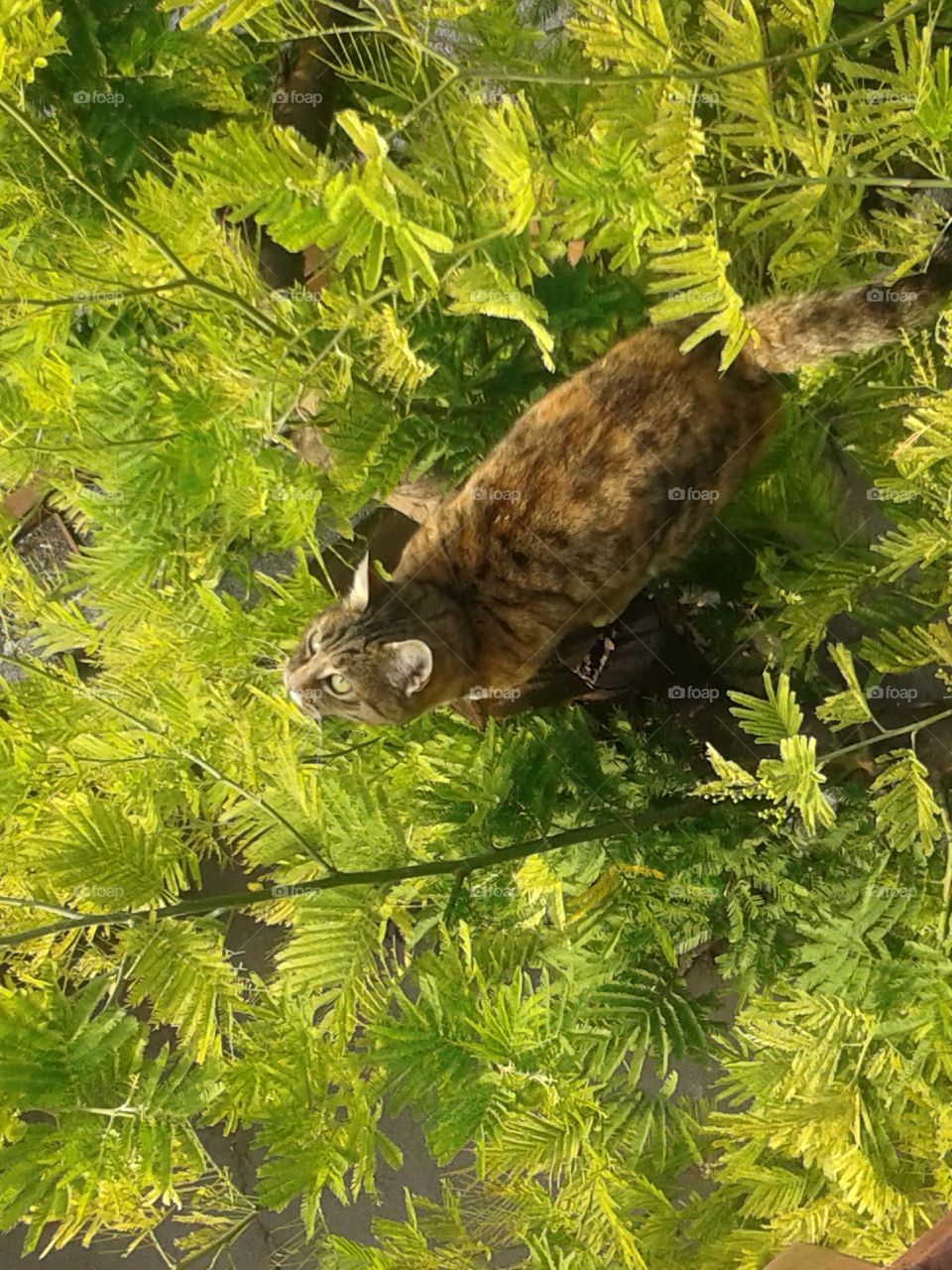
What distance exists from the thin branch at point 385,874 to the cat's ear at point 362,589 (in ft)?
1.17

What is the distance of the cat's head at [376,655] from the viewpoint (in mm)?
1192

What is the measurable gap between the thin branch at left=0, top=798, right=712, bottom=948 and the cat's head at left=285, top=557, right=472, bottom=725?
0.25 m

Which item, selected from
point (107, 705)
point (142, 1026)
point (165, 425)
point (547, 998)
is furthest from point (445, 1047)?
point (165, 425)

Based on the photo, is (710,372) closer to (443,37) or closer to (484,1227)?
(443,37)

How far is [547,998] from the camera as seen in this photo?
1.08 meters

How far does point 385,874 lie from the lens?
95cm

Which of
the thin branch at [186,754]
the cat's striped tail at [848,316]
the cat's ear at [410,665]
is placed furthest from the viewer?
the cat's ear at [410,665]

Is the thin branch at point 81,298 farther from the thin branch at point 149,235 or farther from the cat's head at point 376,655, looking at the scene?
the cat's head at point 376,655

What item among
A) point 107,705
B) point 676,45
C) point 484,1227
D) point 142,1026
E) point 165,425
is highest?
point 676,45

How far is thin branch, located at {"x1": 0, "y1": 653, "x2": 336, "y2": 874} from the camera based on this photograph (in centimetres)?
94

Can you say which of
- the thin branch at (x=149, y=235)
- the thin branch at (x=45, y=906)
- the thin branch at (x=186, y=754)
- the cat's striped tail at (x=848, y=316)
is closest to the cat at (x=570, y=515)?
the cat's striped tail at (x=848, y=316)

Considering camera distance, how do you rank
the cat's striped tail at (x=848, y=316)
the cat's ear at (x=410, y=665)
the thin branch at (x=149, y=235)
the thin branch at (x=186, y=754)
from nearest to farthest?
the thin branch at (x=149, y=235) → the cat's striped tail at (x=848, y=316) → the thin branch at (x=186, y=754) → the cat's ear at (x=410, y=665)

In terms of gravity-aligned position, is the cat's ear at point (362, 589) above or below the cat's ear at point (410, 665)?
above

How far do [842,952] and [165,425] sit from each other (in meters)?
0.94
